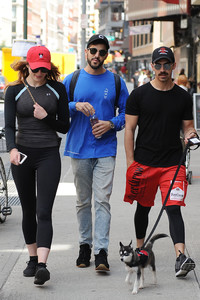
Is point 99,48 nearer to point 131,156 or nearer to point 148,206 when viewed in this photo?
point 131,156

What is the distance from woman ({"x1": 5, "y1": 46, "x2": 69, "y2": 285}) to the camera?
5.55 metres

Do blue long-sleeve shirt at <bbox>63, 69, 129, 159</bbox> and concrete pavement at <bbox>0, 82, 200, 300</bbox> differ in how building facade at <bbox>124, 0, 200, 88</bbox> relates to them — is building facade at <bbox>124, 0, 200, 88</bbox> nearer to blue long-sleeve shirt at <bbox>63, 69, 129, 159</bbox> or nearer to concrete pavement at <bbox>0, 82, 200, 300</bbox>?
concrete pavement at <bbox>0, 82, 200, 300</bbox>

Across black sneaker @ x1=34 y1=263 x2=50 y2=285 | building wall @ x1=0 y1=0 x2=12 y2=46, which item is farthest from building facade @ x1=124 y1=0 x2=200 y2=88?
building wall @ x1=0 y1=0 x2=12 y2=46

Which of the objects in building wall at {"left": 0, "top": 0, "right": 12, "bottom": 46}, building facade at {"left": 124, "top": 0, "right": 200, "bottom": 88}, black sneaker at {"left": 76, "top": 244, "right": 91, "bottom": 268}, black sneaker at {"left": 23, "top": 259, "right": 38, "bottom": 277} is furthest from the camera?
building wall at {"left": 0, "top": 0, "right": 12, "bottom": 46}

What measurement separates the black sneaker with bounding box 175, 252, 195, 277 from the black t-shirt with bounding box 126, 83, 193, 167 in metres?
0.74

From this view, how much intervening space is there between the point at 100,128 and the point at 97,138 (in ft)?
0.45

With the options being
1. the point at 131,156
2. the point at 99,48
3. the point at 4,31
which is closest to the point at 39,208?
the point at 131,156

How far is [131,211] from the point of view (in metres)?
9.05

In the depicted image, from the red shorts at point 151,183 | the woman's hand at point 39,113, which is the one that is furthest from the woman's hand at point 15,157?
the red shorts at point 151,183

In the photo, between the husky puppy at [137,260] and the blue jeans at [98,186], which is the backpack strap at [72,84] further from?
the husky puppy at [137,260]

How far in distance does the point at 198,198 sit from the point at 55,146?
4834 millimetres

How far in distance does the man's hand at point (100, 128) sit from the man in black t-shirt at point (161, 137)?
164mm

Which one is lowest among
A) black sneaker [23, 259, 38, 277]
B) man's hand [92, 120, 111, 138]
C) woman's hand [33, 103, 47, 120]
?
black sneaker [23, 259, 38, 277]

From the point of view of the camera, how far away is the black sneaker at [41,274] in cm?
543
